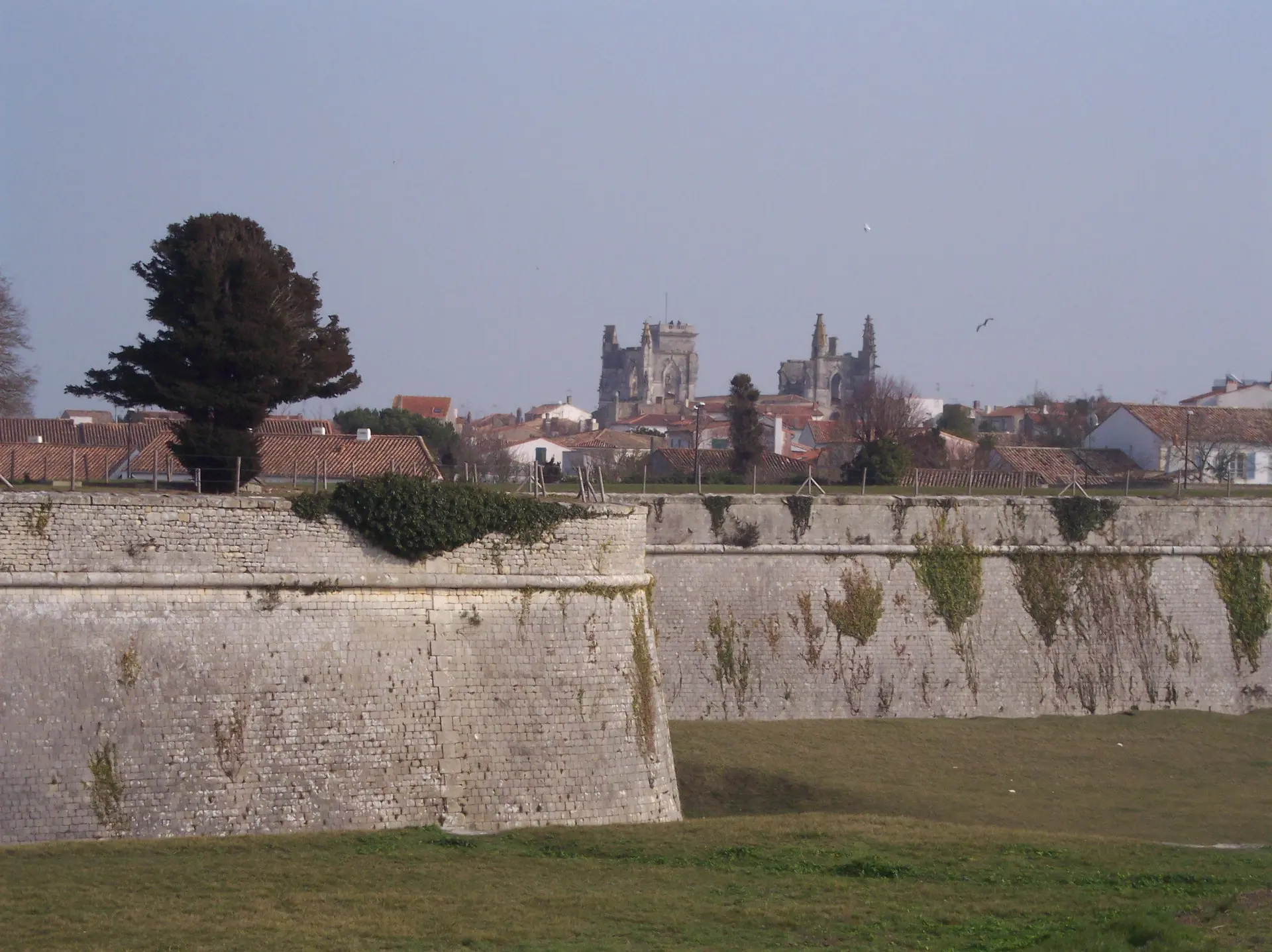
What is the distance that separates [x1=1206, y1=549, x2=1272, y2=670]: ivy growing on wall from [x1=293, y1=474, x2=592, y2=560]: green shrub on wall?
14.8 metres

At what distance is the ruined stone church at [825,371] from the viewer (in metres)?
153

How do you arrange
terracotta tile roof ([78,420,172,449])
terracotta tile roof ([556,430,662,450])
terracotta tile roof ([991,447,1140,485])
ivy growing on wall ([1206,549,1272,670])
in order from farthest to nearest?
terracotta tile roof ([556,430,662,450]) < terracotta tile roof ([991,447,1140,485]) < terracotta tile roof ([78,420,172,449]) < ivy growing on wall ([1206,549,1272,670])

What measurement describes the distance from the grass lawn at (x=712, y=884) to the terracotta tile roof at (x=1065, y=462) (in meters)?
23.3

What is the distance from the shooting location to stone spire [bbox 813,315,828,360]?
156750 millimetres

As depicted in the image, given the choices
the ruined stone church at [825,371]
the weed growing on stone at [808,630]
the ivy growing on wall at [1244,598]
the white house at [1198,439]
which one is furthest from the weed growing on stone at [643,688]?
the ruined stone church at [825,371]

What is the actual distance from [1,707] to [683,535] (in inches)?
447

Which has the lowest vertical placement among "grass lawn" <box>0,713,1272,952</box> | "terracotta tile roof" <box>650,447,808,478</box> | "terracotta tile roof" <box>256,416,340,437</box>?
"grass lawn" <box>0,713,1272,952</box>

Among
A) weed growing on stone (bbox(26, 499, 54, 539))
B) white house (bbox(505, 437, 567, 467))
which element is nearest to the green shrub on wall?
weed growing on stone (bbox(26, 499, 54, 539))

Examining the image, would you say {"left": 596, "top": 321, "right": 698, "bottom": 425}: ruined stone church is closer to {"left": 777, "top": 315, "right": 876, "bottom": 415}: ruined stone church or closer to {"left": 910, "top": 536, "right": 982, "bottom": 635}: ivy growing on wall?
{"left": 777, "top": 315, "right": 876, "bottom": 415}: ruined stone church

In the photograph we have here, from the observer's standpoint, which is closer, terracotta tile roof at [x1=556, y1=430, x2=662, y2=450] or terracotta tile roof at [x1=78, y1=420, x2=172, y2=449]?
terracotta tile roof at [x1=78, y1=420, x2=172, y2=449]

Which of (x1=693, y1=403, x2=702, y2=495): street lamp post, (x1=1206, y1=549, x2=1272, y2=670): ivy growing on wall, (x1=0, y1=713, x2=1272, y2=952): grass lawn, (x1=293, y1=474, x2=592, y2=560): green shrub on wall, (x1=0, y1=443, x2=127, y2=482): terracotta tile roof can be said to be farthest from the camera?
(x1=693, y1=403, x2=702, y2=495): street lamp post

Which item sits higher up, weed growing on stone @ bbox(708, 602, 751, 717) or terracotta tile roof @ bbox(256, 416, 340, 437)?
terracotta tile roof @ bbox(256, 416, 340, 437)

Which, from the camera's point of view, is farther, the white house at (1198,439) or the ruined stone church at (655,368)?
the ruined stone church at (655,368)

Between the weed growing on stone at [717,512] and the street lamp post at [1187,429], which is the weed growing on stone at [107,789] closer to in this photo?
the weed growing on stone at [717,512]
